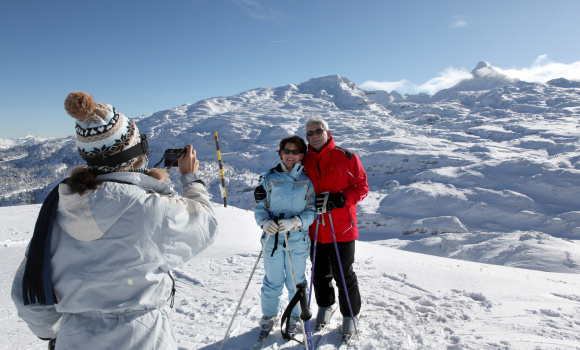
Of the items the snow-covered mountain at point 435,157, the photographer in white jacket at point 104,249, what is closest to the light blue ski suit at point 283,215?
the photographer in white jacket at point 104,249

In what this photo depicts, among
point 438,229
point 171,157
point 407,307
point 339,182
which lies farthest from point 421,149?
point 171,157

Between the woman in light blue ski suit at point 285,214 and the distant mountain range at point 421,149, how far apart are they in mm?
23606

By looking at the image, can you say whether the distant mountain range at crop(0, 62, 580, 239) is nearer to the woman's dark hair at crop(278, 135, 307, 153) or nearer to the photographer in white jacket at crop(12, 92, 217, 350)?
the woman's dark hair at crop(278, 135, 307, 153)

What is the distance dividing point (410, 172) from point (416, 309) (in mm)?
51006

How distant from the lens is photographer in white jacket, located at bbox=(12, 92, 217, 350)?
3.89 feet

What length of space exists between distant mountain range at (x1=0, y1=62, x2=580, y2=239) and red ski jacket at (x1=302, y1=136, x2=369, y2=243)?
2346 centimetres

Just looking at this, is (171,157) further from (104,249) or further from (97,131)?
(104,249)

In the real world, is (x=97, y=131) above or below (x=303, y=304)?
above

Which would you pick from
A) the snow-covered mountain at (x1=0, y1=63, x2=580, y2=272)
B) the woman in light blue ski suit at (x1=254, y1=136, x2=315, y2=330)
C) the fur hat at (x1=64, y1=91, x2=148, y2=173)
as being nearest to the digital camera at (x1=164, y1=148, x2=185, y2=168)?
the fur hat at (x1=64, y1=91, x2=148, y2=173)

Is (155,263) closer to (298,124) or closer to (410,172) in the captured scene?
(410,172)

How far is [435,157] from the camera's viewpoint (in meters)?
51.6

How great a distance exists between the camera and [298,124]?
96.4 metres

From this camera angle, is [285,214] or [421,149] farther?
[421,149]

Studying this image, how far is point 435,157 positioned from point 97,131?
5663cm
